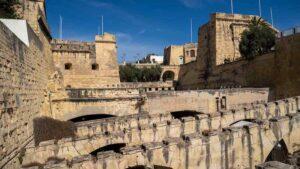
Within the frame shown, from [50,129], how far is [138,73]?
26052mm

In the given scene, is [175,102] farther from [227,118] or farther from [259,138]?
[259,138]

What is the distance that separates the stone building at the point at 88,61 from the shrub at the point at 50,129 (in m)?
11.3

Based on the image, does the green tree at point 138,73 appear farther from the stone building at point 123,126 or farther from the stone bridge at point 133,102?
the stone bridge at point 133,102

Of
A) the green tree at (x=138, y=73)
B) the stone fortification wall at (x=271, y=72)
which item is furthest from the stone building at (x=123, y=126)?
the green tree at (x=138, y=73)

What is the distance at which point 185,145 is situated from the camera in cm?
730

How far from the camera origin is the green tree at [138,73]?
3631 centimetres

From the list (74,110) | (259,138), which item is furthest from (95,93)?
(259,138)

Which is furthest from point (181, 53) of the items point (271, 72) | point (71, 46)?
point (71, 46)

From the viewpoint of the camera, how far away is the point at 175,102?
17156 mm

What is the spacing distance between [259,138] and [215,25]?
22233mm

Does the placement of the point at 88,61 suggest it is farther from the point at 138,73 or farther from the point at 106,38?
the point at 138,73

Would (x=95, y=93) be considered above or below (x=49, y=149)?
above

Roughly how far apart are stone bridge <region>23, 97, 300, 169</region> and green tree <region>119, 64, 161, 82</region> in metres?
24.8

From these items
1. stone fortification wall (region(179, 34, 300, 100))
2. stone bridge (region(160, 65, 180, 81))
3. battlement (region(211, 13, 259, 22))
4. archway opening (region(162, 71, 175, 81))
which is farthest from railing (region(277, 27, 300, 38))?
archway opening (region(162, 71, 175, 81))
